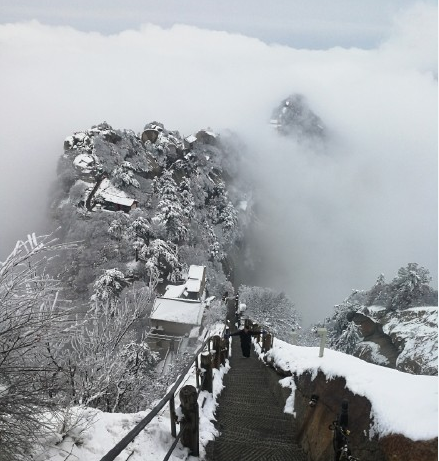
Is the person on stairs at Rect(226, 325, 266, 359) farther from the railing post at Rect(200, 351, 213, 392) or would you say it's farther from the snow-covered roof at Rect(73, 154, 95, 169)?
the snow-covered roof at Rect(73, 154, 95, 169)

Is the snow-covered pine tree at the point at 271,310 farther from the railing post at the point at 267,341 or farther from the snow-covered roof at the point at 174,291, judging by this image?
the railing post at the point at 267,341

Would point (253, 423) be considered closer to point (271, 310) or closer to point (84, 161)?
point (271, 310)

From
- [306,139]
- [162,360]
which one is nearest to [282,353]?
[162,360]

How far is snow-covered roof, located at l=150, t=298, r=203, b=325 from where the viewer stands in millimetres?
28906

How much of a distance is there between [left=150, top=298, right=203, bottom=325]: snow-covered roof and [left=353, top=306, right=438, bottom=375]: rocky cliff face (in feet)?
46.4

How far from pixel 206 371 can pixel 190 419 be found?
2.40m

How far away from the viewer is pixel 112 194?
43125 millimetres

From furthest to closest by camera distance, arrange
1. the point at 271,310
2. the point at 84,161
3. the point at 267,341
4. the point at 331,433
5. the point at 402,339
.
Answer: the point at 271,310 → the point at 84,161 → the point at 402,339 → the point at 267,341 → the point at 331,433

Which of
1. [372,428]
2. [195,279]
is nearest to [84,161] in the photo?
[195,279]

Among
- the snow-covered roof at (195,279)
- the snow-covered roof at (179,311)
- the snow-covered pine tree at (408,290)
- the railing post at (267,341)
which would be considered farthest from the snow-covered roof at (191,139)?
the railing post at (267,341)

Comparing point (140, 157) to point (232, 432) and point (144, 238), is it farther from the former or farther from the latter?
point (232, 432)

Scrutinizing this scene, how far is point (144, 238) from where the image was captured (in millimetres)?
36969

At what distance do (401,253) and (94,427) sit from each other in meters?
138

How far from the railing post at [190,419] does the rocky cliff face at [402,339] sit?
59.0ft
